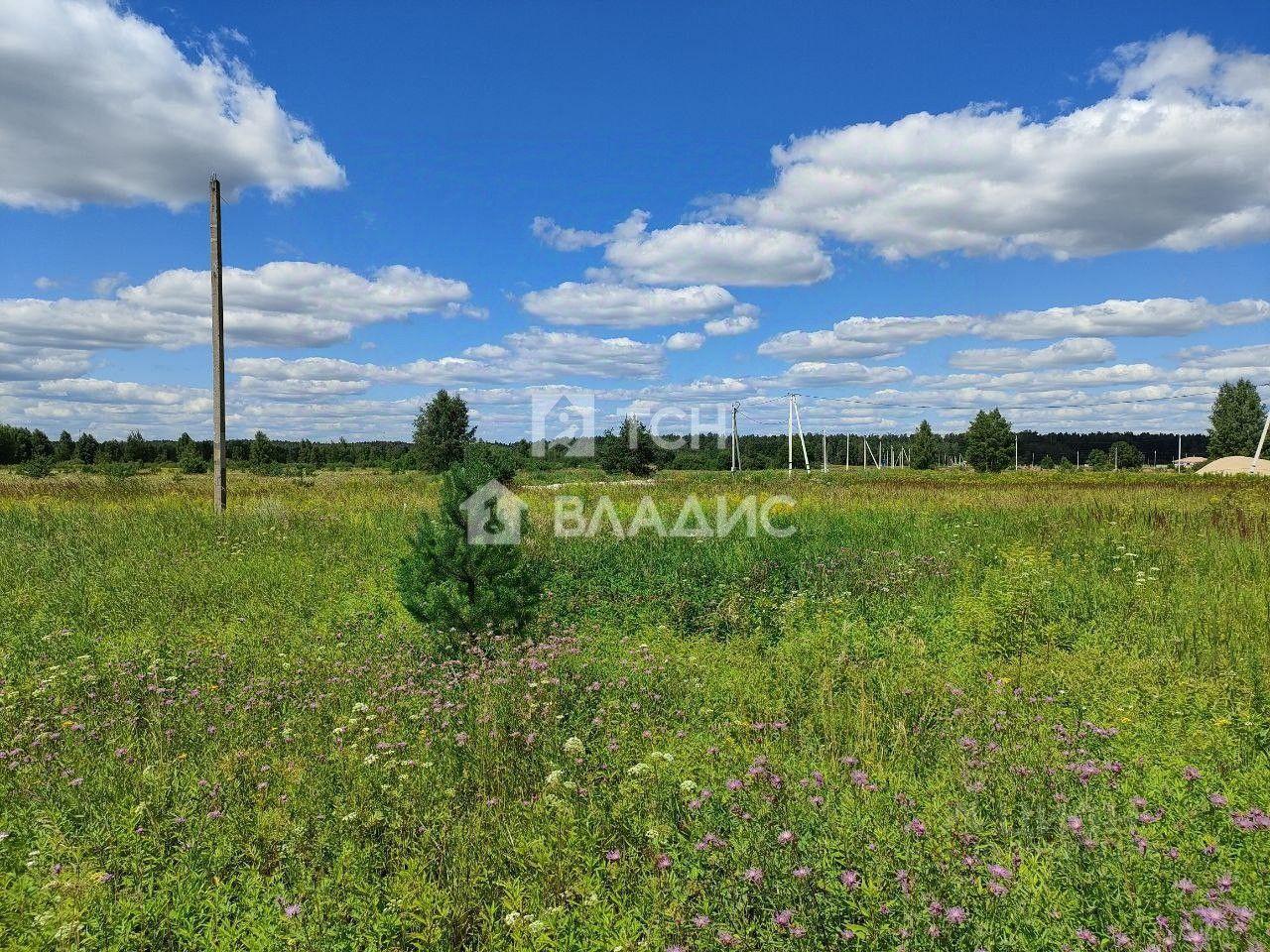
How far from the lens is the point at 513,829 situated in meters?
3.38

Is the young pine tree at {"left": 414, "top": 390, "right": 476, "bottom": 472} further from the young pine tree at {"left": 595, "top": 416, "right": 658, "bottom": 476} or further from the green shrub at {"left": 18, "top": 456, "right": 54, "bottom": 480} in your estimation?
the green shrub at {"left": 18, "top": 456, "right": 54, "bottom": 480}

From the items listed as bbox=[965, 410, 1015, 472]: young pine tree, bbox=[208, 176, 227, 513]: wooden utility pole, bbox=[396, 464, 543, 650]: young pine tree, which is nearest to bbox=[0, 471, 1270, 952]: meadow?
bbox=[396, 464, 543, 650]: young pine tree

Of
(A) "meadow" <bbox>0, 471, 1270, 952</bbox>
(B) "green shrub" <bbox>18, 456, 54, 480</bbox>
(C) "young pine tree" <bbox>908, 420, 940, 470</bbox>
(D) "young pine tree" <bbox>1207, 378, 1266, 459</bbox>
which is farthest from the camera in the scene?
(C) "young pine tree" <bbox>908, 420, 940, 470</bbox>

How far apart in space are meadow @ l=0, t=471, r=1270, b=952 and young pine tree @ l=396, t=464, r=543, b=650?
0.32m

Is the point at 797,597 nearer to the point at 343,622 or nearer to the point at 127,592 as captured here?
the point at 343,622

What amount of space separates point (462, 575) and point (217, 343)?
11976 millimetres

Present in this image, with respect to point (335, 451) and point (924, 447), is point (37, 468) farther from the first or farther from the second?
point (924, 447)

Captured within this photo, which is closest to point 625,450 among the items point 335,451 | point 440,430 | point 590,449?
point 440,430

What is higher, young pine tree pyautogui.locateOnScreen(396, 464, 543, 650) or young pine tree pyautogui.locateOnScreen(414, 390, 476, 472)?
young pine tree pyautogui.locateOnScreen(414, 390, 476, 472)

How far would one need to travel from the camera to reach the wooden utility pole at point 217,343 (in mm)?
15250

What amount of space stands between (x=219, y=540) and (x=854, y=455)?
14479cm

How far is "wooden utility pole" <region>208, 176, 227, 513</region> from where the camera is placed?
1525 centimetres

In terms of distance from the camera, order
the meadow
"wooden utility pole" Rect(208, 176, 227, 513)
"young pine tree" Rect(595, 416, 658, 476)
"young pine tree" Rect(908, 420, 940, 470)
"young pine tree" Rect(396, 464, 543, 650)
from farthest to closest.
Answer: "young pine tree" Rect(908, 420, 940, 470), "young pine tree" Rect(595, 416, 658, 476), "wooden utility pole" Rect(208, 176, 227, 513), "young pine tree" Rect(396, 464, 543, 650), the meadow

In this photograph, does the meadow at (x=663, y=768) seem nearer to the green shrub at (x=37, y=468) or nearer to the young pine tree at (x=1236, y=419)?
the green shrub at (x=37, y=468)
